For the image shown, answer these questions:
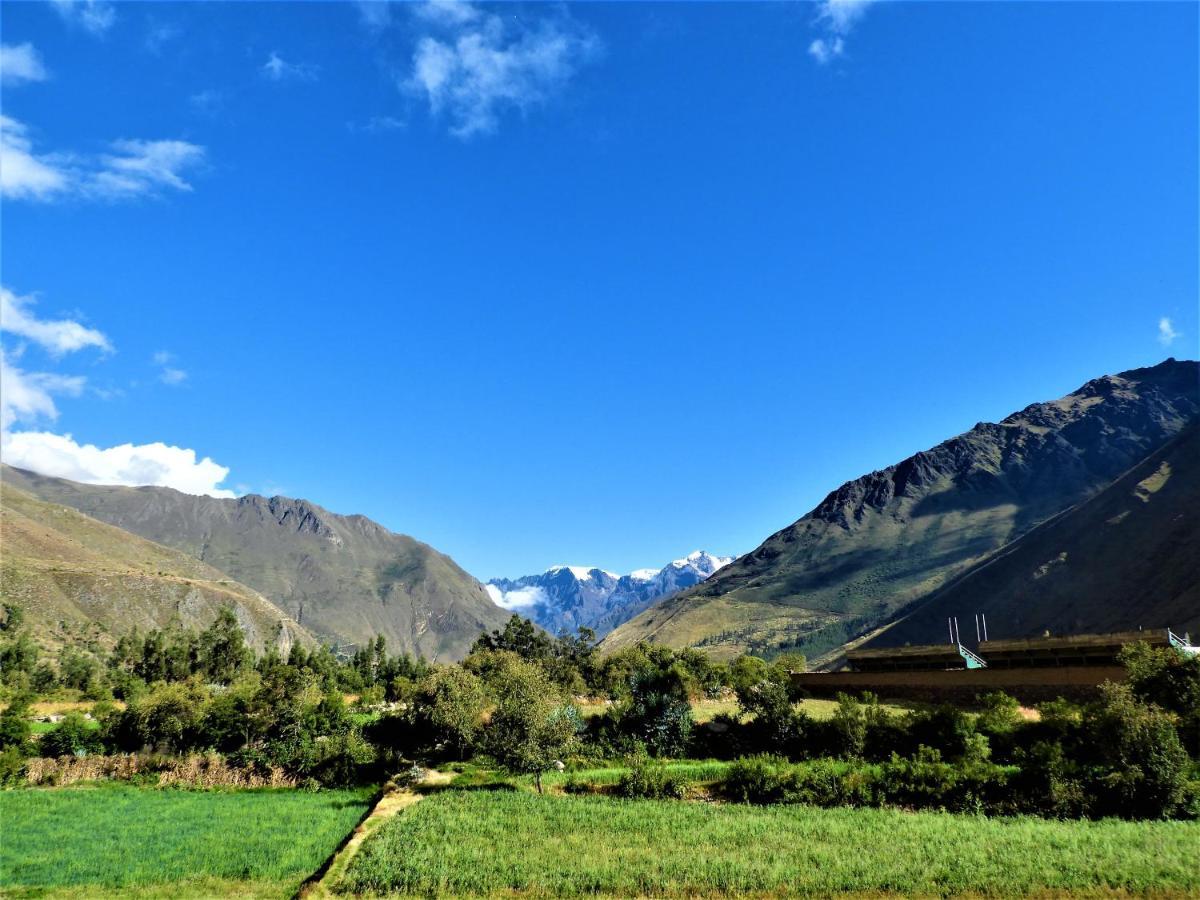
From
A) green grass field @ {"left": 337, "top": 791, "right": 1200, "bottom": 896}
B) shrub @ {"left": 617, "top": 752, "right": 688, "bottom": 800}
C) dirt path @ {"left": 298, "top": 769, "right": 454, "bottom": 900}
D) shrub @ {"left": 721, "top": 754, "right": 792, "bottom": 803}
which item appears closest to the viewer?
green grass field @ {"left": 337, "top": 791, "right": 1200, "bottom": 896}

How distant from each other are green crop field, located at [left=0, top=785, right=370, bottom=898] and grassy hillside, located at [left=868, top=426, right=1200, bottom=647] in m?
131

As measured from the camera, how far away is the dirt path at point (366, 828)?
26594 mm

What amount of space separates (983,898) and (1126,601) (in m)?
156

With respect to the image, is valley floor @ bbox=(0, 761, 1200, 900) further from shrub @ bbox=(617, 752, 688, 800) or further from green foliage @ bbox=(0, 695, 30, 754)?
green foliage @ bbox=(0, 695, 30, 754)

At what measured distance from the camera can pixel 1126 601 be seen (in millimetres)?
145750

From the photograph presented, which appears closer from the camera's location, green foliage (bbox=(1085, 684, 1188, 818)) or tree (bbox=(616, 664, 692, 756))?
green foliage (bbox=(1085, 684, 1188, 818))

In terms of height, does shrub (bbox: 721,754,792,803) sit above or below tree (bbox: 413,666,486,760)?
below

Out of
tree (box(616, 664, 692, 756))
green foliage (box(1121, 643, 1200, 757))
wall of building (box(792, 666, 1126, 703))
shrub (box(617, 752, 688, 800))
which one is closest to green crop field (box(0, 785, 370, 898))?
shrub (box(617, 752, 688, 800))

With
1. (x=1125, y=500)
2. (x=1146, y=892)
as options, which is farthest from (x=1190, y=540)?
(x=1146, y=892)

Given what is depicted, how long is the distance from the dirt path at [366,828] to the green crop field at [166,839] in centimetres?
90

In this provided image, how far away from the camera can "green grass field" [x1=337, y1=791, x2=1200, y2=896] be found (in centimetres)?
2492

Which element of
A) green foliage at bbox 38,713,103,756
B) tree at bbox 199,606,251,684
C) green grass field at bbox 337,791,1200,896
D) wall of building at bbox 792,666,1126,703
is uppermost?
tree at bbox 199,606,251,684

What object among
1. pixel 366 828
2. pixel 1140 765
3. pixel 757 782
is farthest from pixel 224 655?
pixel 1140 765

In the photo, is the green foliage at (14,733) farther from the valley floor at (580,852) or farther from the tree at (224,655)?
the tree at (224,655)
